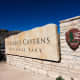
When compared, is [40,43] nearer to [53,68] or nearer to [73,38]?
[53,68]

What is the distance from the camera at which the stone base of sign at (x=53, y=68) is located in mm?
3566

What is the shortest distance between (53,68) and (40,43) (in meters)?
1.50

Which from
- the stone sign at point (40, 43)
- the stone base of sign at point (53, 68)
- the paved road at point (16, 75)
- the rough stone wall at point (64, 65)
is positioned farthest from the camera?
the paved road at point (16, 75)

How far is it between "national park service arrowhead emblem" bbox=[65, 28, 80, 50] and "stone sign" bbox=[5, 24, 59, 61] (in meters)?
0.67

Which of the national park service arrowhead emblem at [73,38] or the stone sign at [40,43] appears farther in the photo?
the stone sign at [40,43]

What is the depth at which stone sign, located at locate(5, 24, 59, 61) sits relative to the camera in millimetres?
4262

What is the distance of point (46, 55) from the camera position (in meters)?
4.69

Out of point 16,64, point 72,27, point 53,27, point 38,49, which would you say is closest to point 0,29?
point 16,64

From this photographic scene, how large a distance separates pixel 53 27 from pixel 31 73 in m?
3.23

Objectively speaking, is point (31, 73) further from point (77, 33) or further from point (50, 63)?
point (77, 33)

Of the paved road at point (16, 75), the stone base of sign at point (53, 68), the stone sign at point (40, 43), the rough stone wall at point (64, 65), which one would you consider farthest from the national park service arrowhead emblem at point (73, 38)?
the paved road at point (16, 75)

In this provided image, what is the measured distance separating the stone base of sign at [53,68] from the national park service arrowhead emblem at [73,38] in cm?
55

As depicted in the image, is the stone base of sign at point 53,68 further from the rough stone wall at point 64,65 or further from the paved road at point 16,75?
the paved road at point 16,75

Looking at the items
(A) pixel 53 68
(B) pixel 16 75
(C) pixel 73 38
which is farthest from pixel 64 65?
(B) pixel 16 75
